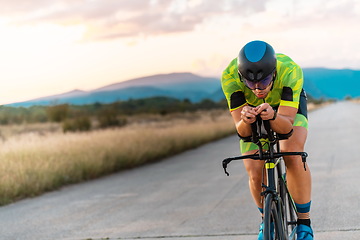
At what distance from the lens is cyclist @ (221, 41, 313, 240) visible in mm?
3381

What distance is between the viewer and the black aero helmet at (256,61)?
132 inches

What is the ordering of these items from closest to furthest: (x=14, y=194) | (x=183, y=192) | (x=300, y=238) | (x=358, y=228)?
1. (x=300, y=238)
2. (x=358, y=228)
3. (x=183, y=192)
4. (x=14, y=194)

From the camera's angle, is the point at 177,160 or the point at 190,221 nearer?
the point at 190,221

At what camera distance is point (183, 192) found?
29.6ft

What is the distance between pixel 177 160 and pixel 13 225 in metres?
7.62

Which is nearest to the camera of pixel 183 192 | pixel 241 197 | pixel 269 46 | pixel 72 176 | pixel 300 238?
pixel 269 46

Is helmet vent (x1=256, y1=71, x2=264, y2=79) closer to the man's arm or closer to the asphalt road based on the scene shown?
the man's arm

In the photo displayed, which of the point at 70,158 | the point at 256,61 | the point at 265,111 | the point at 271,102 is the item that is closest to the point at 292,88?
the point at 271,102

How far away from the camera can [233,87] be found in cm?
393

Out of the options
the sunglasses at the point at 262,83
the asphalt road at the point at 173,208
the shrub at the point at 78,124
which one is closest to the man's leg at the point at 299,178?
Answer: the sunglasses at the point at 262,83

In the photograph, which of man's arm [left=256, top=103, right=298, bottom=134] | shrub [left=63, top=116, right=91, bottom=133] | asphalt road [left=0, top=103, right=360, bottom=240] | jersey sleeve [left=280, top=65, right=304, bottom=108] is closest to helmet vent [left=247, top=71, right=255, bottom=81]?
man's arm [left=256, top=103, right=298, bottom=134]

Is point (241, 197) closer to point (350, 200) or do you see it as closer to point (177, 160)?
point (350, 200)

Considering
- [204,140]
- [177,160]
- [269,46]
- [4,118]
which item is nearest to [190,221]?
[269,46]

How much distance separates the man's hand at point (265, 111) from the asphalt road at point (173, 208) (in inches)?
103
